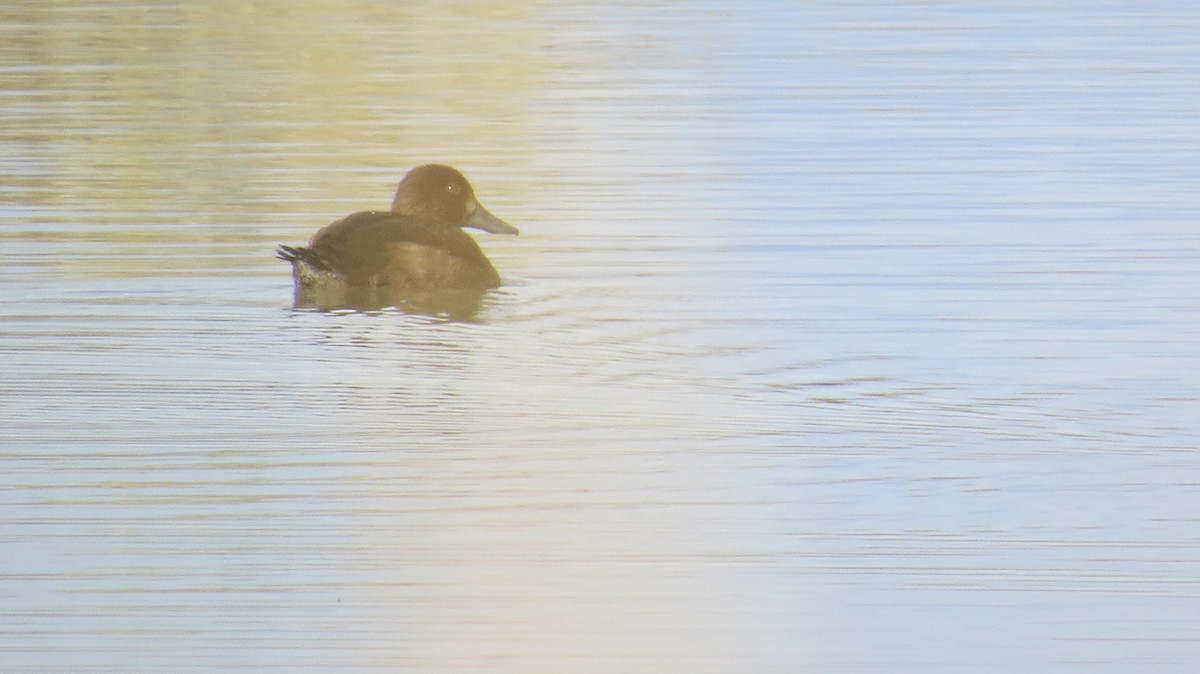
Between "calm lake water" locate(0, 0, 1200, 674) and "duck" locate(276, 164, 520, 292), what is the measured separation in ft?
0.40

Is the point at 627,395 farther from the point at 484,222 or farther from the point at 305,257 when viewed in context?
the point at 484,222

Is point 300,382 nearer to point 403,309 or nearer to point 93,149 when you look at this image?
point 403,309

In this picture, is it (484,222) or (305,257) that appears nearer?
(305,257)

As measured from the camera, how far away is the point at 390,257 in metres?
8.58

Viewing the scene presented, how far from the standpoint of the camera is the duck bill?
30.6 feet

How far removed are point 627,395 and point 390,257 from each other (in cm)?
208

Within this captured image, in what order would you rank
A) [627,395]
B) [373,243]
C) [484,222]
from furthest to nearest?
[484,222], [373,243], [627,395]

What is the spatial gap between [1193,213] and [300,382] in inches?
168

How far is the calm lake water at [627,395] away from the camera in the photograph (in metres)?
4.70

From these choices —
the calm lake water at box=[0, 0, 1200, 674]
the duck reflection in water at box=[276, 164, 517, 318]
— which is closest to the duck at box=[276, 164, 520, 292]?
the duck reflection in water at box=[276, 164, 517, 318]

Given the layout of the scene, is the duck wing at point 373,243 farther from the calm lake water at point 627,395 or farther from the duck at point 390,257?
the calm lake water at point 627,395

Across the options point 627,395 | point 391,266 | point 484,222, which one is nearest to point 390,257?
point 391,266

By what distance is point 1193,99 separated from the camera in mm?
13906

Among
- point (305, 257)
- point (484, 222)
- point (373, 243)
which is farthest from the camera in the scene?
point (484, 222)
